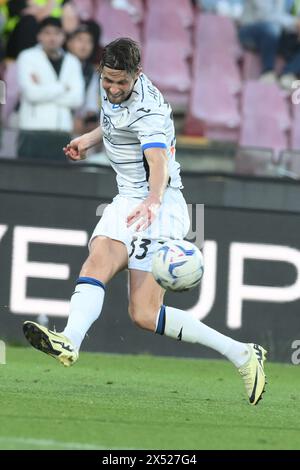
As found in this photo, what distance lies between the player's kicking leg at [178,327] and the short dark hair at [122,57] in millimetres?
1241

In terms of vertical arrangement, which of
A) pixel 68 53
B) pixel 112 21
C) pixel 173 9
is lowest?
pixel 68 53

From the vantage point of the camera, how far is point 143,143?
7289 millimetres

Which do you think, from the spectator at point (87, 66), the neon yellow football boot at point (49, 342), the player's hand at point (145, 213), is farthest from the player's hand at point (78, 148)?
the spectator at point (87, 66)

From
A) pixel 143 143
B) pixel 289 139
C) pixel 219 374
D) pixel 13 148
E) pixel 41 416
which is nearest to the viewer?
pixel 41 416

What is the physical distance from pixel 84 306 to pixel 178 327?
652 mm

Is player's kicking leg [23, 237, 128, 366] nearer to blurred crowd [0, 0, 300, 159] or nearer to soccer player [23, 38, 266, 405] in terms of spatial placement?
soccer player [23, 38, 266, 405]

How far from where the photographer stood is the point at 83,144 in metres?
7.90

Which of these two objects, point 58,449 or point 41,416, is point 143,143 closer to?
point 41,416

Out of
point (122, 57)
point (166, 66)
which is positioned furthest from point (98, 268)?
point (166, 66)

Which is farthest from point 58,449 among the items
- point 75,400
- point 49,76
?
point 49,76

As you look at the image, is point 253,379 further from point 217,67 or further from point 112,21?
point 112,21

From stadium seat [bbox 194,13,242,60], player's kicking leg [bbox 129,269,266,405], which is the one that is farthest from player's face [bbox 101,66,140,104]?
stadium seat [bbox 194,13,242,60]

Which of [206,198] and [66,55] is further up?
[66,55]
